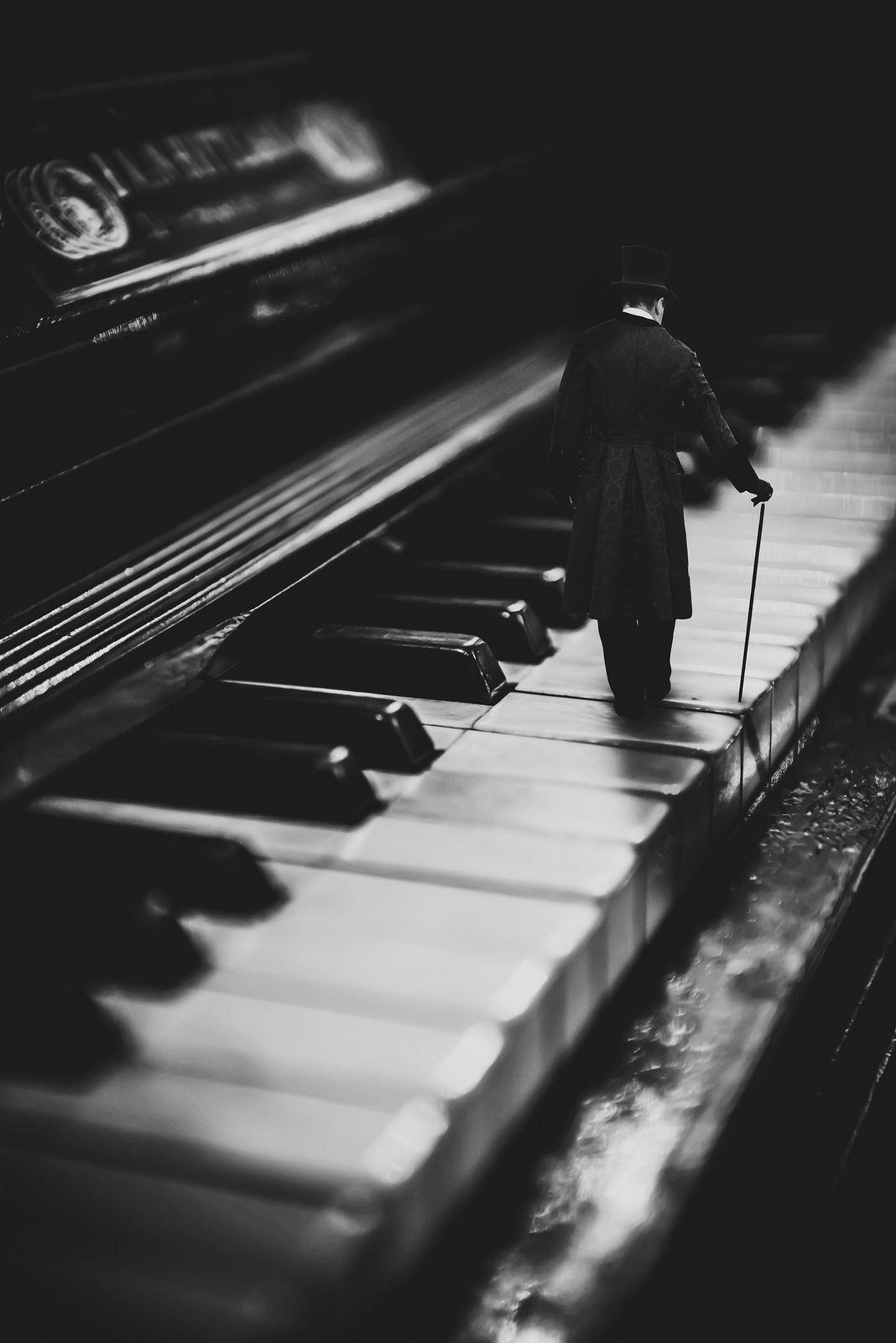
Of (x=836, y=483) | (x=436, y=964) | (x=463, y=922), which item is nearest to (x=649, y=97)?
(x=836, y=483)

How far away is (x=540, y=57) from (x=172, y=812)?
3.65 meters

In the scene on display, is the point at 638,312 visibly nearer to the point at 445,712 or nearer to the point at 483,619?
the point at 483,619

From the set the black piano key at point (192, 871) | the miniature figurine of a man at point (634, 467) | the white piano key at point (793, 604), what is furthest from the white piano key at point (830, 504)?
the black piano key at point (192, 871)

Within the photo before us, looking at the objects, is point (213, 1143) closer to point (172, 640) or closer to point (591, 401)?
point (172, 640)

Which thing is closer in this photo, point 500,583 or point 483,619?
point 483,619

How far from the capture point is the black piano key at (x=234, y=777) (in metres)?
1.98

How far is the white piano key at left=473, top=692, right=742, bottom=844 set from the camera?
7.33ft

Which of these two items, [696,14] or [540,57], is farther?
[696,14]

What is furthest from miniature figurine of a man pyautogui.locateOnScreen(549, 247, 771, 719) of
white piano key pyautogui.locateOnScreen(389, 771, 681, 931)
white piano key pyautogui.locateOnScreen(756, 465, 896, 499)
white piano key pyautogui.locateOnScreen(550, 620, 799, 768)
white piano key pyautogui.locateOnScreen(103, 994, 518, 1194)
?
white piano key pyautogui.locateOnScreen(756, 465, 896, 499)

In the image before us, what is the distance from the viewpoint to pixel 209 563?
2.68m

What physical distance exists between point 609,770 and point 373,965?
2.27 ft

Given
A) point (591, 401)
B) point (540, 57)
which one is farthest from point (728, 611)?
point (540, 57)

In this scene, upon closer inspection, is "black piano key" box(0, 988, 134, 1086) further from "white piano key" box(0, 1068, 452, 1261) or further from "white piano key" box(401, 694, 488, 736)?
"white piano key" box(401, 694, 488, 736)

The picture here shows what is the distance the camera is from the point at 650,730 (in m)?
2.30
